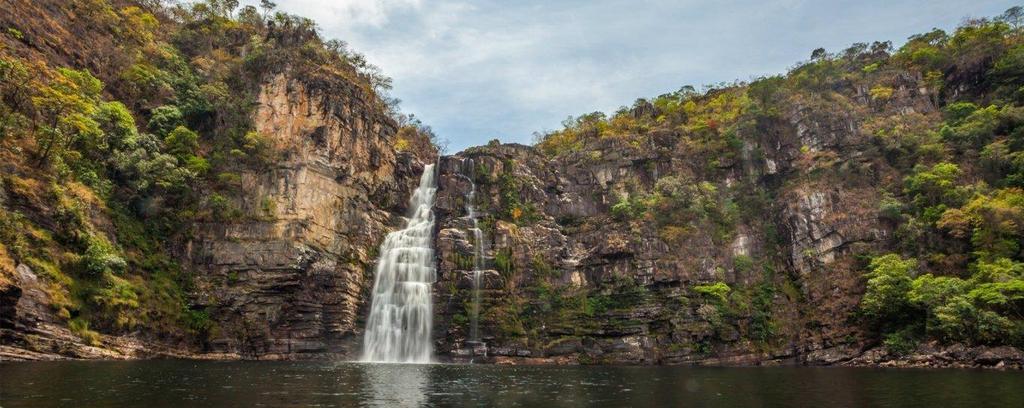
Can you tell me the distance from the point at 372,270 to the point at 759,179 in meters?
37.9

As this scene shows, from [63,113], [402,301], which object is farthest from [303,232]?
[63,113]

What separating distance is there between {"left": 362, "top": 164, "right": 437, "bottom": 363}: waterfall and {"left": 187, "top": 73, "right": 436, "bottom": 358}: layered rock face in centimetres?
121

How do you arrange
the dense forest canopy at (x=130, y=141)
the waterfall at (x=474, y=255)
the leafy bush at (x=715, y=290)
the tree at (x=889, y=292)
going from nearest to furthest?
the dense forest canopy at (x=130, y=141) → the tree at (x=889, y=292) → the waterfall at (x=474, y=255) → the leafy bush at (x=715, y=290)

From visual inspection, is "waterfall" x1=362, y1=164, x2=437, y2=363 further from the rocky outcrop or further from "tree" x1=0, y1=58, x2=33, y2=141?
"tree" x1=0, y1=58, x2=33, y2=141

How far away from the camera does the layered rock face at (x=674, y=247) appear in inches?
1747

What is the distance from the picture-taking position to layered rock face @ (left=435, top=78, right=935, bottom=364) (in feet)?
146

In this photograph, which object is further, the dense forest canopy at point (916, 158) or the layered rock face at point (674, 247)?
the layered rock face at point (674, 247)

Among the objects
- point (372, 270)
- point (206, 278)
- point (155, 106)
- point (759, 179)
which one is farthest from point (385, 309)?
point (759, 179)

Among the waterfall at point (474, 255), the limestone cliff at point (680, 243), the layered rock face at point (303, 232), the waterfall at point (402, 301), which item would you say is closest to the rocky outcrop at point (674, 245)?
the limestone cliff at point (680, 243)

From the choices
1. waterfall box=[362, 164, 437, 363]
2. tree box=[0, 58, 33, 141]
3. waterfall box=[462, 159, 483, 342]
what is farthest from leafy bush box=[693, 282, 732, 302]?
tree box=[0, 58, 33, 141]

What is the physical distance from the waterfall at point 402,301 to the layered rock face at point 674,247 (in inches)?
52.3

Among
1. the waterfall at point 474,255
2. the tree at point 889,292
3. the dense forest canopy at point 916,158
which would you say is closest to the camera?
the dense forest canopy at point 916,158

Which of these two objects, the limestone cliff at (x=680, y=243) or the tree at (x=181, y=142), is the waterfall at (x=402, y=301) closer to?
the limestone cliff at (x=680, y=243)

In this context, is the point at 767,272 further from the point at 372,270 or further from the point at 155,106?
the point at 155,106
